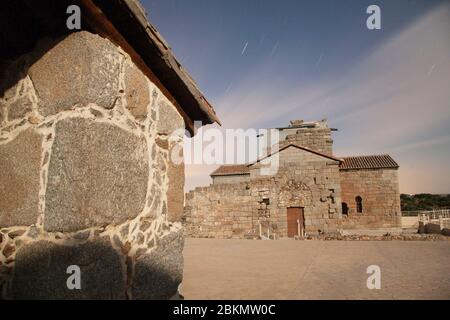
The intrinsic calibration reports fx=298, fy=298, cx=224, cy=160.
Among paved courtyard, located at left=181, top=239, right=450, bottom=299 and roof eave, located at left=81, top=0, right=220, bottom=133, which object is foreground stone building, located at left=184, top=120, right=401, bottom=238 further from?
roof eave, located at left=81, top=0, right=220, bottom=133

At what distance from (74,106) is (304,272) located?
15.6ft

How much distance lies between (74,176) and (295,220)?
55.4ft

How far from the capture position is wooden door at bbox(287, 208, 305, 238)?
1766 centimetres

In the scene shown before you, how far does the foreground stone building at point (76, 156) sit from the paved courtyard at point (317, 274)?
1802mm

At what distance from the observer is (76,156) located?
7.25 ft

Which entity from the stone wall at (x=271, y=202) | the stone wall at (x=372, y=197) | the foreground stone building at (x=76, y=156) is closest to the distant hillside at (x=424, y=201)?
the stone wall at (x=372, y=197)

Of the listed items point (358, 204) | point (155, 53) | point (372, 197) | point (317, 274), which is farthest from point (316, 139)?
point (155, 53)

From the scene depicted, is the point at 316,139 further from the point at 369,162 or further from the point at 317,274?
the point at 317,274

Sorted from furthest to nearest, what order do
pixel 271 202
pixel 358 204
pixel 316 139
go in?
pixel 316 139 < pixel 358 204 < pixel 271 202

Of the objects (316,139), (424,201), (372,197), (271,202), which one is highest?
(316,139)

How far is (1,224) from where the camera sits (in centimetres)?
236

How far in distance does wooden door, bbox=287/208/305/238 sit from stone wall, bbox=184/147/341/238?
25cm

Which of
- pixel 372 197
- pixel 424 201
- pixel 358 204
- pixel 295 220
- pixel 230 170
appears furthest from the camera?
pixel 424 201
